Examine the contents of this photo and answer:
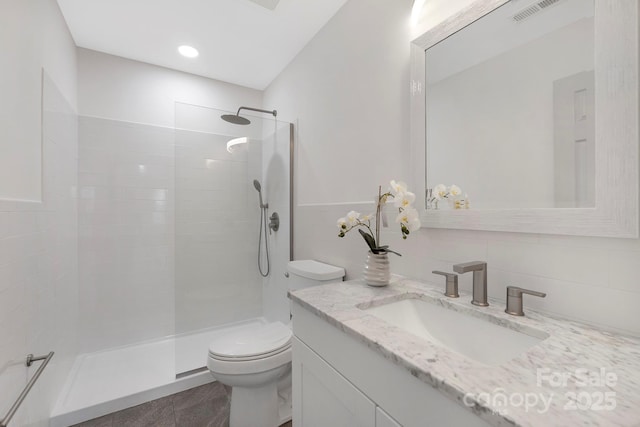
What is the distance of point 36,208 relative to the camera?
1361mm

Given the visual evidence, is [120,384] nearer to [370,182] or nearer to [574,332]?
[370,182]

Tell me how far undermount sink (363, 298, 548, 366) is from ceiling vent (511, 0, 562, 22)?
94 centimetres

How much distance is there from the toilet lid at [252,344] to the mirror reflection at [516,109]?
1.11m

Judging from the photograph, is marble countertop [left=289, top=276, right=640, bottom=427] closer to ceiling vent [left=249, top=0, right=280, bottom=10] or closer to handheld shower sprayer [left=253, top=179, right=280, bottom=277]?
handheld shower sprayer [left=253, top=179, right=280, bottom=277]

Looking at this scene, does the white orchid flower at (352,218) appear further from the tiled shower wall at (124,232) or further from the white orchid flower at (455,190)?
the tiled shower wall at (124,232)

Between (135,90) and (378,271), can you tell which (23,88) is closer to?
(135,90)

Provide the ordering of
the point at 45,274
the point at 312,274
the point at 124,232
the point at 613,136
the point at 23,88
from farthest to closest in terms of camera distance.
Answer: the point at 124,232 → the point at 312,274 → the point at 45,274 → the point at 23,88 → the point at 613,136

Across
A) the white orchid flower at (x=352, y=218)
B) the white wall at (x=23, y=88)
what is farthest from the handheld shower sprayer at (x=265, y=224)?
the white wall at (x=23, y=88)

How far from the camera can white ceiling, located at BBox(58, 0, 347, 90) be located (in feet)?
5.63

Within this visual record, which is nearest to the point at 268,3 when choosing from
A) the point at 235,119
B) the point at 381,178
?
the point at 235,119

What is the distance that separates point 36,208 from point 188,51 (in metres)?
1.55

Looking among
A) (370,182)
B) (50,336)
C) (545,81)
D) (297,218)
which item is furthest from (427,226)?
(50,336)

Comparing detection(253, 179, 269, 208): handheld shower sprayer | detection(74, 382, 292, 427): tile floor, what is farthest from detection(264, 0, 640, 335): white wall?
detection(74, 382, 292, 427): tile floor

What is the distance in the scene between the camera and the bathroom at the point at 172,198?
2.93 ft
